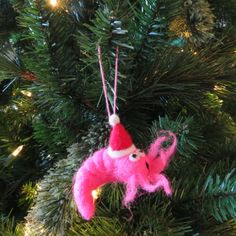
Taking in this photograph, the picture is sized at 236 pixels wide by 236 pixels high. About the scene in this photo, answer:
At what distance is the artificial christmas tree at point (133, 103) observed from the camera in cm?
39

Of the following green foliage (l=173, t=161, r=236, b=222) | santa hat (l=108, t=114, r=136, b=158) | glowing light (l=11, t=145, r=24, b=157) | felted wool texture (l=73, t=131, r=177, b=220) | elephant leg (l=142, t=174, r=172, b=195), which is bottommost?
green foliage (l=173, t=161, r=236, b=222)

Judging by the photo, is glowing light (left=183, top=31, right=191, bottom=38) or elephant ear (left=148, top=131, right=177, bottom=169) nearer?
elephant ear (left=148, top=131, right=177, bottom=169)

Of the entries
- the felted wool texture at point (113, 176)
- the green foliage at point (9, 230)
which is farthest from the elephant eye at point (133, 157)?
the green foliage at point (9, 230)

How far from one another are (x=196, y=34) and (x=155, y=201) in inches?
10.0

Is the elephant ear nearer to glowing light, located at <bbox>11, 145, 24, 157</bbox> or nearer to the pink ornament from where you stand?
the pink ornament

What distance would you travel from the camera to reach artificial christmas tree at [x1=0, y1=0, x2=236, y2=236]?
1.29ft

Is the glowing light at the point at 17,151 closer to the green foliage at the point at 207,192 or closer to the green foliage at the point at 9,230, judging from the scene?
the green foliage at the point at 9,230

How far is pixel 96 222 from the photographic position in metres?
0.42

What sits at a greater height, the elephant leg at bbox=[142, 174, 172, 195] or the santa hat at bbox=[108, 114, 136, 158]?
the santa hat at bbox=[108, 114, 136, 158]

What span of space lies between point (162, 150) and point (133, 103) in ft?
0.32

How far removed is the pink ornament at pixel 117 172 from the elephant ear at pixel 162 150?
0.02 m

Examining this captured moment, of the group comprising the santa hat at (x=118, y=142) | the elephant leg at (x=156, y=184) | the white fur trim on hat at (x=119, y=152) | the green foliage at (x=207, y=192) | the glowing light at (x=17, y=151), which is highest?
the santa hat at (x=118, y=142)

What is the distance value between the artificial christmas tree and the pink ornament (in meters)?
0.05

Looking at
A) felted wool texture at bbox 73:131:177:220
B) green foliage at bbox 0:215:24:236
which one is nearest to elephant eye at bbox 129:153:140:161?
felted wool texture at bbox 73:131:177:220
